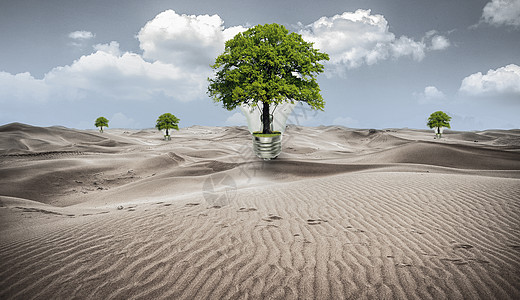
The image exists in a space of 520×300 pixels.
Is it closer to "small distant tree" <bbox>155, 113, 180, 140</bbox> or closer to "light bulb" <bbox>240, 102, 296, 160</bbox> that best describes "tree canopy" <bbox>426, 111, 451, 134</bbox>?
"light bulb" <bbox>240, 102, 296, 160</bbox>

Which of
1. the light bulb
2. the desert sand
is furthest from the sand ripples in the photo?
the light bulb

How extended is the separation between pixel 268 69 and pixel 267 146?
4.03 m

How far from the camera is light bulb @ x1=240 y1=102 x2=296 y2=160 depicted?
13828mm

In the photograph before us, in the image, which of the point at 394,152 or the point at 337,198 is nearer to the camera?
the point at 337,198

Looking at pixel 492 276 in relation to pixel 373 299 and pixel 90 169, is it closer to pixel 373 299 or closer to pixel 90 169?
pixel 373 299

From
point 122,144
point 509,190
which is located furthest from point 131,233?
point 122,144

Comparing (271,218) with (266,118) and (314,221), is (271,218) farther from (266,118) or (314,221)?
(266,118)

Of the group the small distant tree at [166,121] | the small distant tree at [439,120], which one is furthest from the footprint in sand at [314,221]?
the small distant tree at [439,120]

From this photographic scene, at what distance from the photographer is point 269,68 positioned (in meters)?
13.6

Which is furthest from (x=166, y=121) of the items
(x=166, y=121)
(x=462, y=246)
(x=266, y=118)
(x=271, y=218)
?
(x=462, y=246)

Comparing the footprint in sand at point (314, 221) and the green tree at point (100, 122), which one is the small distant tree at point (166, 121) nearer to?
the green tree at point (100, 122)

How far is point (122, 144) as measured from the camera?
26.8 m

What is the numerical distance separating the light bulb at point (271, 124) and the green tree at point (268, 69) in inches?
20.9

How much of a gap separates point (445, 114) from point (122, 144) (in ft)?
140
